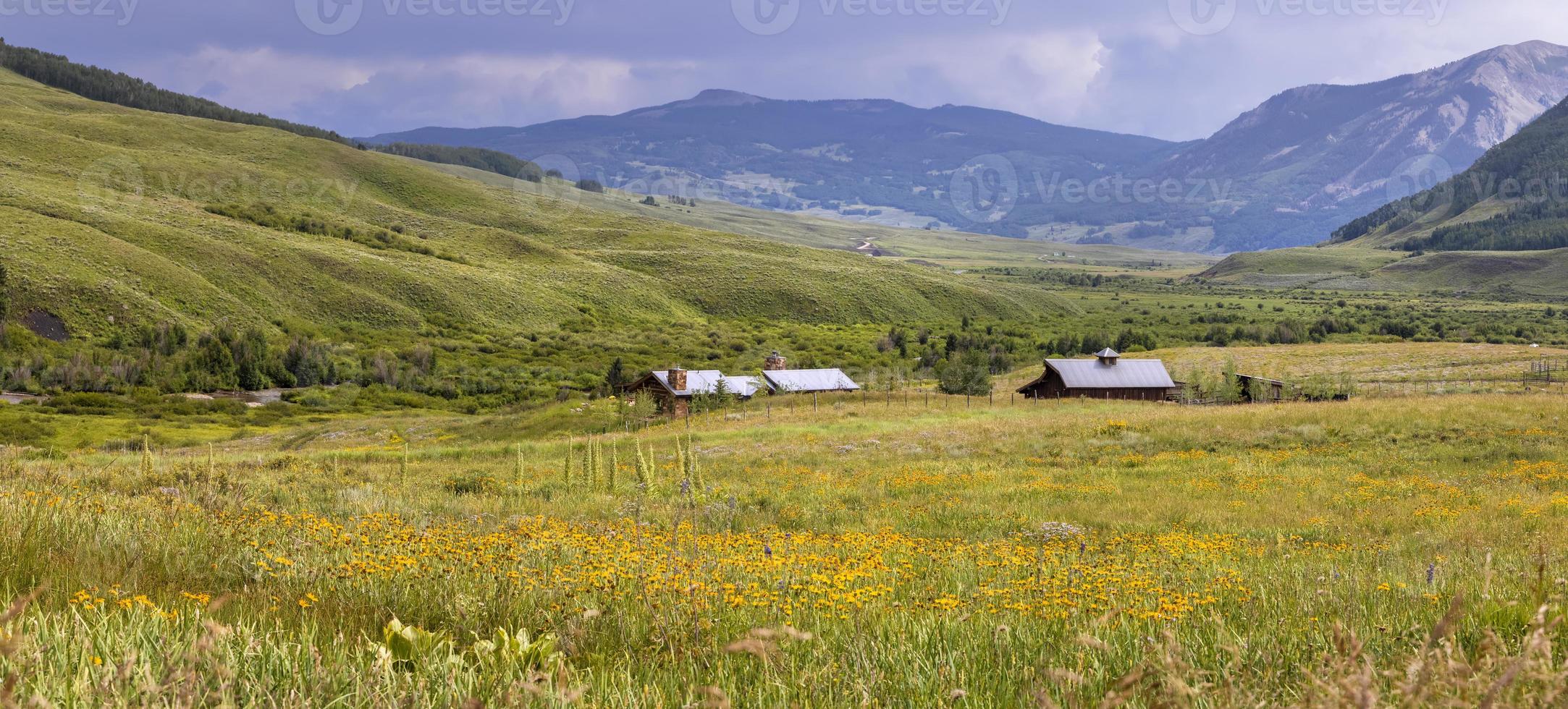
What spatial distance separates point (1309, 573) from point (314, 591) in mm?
6913

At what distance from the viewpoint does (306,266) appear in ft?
436

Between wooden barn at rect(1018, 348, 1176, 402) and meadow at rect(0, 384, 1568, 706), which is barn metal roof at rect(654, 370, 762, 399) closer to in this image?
wooden barn at rect(1018, 348, 1176, 402)

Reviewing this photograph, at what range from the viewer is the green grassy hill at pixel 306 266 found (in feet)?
367

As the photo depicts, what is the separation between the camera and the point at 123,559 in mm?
5594

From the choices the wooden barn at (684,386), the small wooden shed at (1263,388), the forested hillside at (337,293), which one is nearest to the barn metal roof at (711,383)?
the wooden barn at (684,386)

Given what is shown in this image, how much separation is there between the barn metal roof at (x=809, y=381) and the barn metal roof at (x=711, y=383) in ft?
5.33

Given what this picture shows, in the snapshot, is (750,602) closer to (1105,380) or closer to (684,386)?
(684,386)

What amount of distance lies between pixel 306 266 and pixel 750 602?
14549cm

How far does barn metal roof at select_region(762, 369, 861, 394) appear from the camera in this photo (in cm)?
7762

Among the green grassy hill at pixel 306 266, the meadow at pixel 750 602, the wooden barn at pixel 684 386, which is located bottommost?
the wooden barn at pixel 684 386

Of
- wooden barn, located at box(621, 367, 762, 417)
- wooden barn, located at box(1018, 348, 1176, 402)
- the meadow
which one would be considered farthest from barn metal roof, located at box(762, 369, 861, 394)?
the meadow

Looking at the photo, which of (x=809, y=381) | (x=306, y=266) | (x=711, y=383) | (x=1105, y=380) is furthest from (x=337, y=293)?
(x=1105, y=380)

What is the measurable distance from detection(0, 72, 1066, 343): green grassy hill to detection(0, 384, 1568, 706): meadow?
114 metres

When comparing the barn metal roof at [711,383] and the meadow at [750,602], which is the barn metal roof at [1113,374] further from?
the meadow at [750,602]
